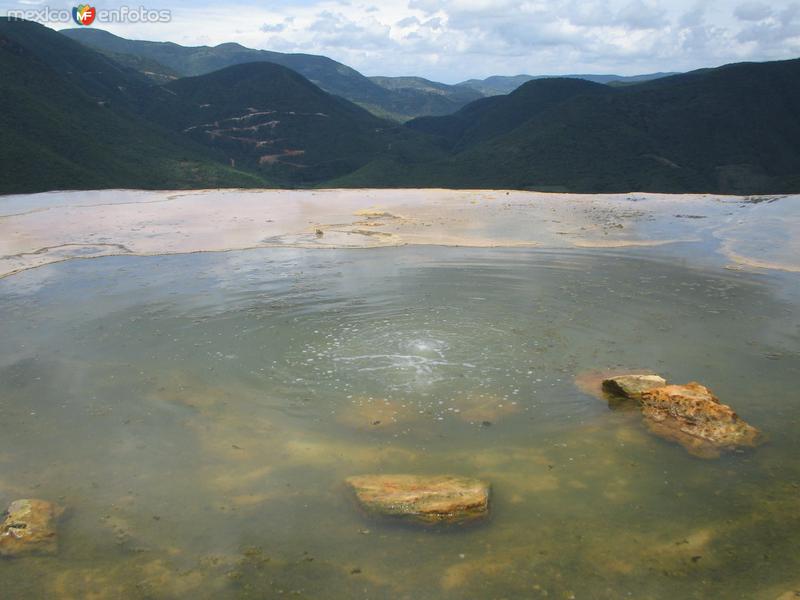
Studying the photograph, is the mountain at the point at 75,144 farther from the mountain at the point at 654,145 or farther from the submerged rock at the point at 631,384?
the submerged rock at the point at 631,384

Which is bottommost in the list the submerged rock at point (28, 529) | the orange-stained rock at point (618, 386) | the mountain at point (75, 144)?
the submerged rock at point (28, 529)

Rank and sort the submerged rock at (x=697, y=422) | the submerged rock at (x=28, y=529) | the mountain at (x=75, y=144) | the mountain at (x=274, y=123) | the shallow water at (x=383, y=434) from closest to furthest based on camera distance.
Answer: the shallow water at (x=383, y=434), the submerged rock at (x=28, y=529), the submerged rock at (x=697, y=422), the mountain at (x=75, y=144), the mountain at (x=274, y=123)

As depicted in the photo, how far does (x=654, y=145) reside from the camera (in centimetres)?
6259

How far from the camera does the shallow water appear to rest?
206 inches

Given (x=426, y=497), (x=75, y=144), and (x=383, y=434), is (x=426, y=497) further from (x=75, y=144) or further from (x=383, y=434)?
(x=75, y=144)

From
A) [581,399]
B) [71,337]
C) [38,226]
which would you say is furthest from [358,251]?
[38,226]

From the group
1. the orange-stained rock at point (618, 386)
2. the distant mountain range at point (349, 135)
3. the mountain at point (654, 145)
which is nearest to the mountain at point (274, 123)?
the distant mountain range at point (349, 135)

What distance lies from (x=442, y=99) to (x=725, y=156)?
143 metres

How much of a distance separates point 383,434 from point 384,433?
0.9 inches

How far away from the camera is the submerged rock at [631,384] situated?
313 inches

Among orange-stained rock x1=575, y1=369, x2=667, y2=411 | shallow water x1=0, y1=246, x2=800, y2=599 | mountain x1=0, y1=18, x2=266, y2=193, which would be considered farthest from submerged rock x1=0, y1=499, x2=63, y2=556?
mountain x1=0, y1=18, x2=266, y2=193

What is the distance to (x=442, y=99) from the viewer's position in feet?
635

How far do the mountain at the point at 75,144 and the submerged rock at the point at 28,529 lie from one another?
3281 cm

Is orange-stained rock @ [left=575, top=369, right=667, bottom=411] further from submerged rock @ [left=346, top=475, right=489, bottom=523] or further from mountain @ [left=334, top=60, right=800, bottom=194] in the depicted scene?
mountain @ [left=334, top=60, right=800, bottom=194]
